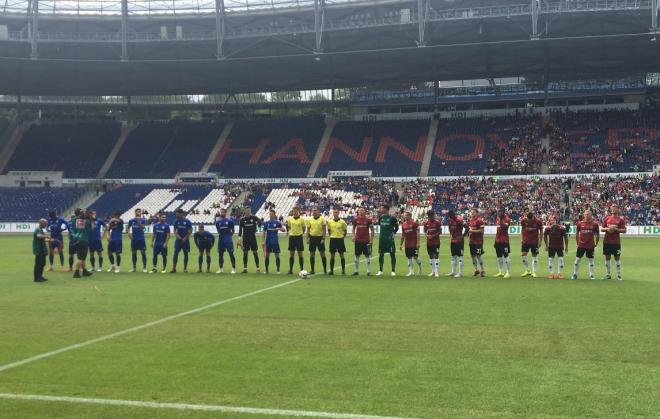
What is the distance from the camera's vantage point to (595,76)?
62.8 m

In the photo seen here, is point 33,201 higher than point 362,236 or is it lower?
higher

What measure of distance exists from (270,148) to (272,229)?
4855cm

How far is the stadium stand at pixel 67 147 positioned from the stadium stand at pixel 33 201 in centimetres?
374

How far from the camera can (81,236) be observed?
19547 mm

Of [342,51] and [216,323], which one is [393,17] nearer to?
[342,51]

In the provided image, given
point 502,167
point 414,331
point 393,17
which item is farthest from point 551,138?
point 414,331

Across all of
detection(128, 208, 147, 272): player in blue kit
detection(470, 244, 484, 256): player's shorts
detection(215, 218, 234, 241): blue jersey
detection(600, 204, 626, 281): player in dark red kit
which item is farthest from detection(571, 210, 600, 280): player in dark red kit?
detection(128, 208, 147, 272): player in blue kit

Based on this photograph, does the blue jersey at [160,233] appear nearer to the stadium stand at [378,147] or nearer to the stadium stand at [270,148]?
the stadium stand at [378,147]

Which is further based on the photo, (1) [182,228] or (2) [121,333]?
(1) [182,228]

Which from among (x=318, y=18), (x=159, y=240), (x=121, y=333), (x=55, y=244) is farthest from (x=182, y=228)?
(x=318, y=18)

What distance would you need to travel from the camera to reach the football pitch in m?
6.63

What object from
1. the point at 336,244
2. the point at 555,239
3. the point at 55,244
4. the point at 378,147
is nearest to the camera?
the point at 555,239

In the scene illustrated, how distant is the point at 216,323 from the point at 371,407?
523 centimetres

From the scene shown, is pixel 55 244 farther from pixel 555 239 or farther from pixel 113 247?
pixel 555 239
